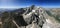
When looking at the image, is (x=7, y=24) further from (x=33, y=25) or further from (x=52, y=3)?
(x=52, y=3)

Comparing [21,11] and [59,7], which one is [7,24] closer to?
[21,11]

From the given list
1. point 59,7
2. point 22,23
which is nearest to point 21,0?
point 22,23

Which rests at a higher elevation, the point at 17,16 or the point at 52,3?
the point at 52,3

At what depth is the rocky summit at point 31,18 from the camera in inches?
129

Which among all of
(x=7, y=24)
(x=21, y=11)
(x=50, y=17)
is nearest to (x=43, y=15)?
(x=50, y=17)

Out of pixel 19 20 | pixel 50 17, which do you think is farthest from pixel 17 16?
pixel 50 17

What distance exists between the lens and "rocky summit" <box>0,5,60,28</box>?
3279 mm

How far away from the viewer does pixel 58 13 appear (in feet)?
10.7

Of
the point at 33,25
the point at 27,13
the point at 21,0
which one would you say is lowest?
the point at 33,25

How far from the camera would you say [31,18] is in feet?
11.3

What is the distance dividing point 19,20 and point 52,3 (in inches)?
26.9

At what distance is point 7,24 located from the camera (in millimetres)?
3357

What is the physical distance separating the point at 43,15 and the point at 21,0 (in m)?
0.49

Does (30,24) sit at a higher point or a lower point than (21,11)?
lower
